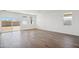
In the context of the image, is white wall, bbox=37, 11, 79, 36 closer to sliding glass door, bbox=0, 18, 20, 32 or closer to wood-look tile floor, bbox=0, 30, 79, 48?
wood-look tile floor, bbox=0, 30, 79, 48

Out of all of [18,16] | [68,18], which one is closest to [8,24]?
[18,16]

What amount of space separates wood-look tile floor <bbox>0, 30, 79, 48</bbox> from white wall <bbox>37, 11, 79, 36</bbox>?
14 cm

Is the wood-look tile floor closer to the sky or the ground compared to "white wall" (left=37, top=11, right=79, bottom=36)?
closer to the ground

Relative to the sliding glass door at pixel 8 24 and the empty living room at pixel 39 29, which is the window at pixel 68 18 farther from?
the sliding glass door at pixel 8 24

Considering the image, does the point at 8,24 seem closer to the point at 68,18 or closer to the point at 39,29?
the point at 39,29

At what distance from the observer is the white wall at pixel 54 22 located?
9.19ft

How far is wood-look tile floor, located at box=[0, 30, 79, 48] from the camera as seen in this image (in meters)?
2.76

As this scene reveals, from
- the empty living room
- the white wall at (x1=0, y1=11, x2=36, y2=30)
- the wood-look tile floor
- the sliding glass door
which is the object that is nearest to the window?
the empty living room

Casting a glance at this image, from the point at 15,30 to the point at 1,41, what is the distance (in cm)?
46

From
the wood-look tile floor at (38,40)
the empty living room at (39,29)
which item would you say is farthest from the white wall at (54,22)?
the wood-look tile floor at (38,40)

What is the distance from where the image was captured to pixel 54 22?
2.89m

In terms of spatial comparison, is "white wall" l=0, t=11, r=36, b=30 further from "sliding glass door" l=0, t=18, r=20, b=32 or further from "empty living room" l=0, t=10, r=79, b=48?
"sliding glass door" l=0, t=18, r=20, b=32
